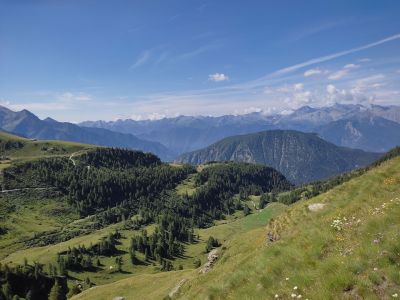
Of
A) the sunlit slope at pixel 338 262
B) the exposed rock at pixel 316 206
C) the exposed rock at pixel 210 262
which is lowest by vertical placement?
the exposed rock at pixel 210 262

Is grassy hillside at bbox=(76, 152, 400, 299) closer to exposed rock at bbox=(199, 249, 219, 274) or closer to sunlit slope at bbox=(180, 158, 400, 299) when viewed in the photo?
sunlit slope at bbox=(180, 158, 400, 299)

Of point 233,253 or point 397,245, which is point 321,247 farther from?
point 233,253

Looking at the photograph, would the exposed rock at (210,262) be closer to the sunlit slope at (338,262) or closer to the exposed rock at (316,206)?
the exposed rock at (316,206)

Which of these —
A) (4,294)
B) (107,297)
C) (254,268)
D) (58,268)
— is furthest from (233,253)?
(58,268)

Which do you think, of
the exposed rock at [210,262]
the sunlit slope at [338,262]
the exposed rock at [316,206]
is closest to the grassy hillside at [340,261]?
the sunlit slope at [338,262]

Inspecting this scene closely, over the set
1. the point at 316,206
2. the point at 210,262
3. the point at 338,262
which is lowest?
the point at 210,262

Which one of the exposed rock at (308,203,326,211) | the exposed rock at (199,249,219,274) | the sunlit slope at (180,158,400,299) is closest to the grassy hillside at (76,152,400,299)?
the sunlit slope at (180,158,400,299)

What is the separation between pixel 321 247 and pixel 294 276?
142 inches

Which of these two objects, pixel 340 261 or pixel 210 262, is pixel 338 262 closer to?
pixel 340 261

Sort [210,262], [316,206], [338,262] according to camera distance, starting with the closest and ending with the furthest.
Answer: [338,262]
[316,206]
[210,262]

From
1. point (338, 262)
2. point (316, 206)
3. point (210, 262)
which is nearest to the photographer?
point (338, 262)

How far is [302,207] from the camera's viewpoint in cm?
4338

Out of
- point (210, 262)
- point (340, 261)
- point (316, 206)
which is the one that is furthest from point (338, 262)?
point (210, 262)

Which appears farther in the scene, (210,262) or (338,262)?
(210,262)
